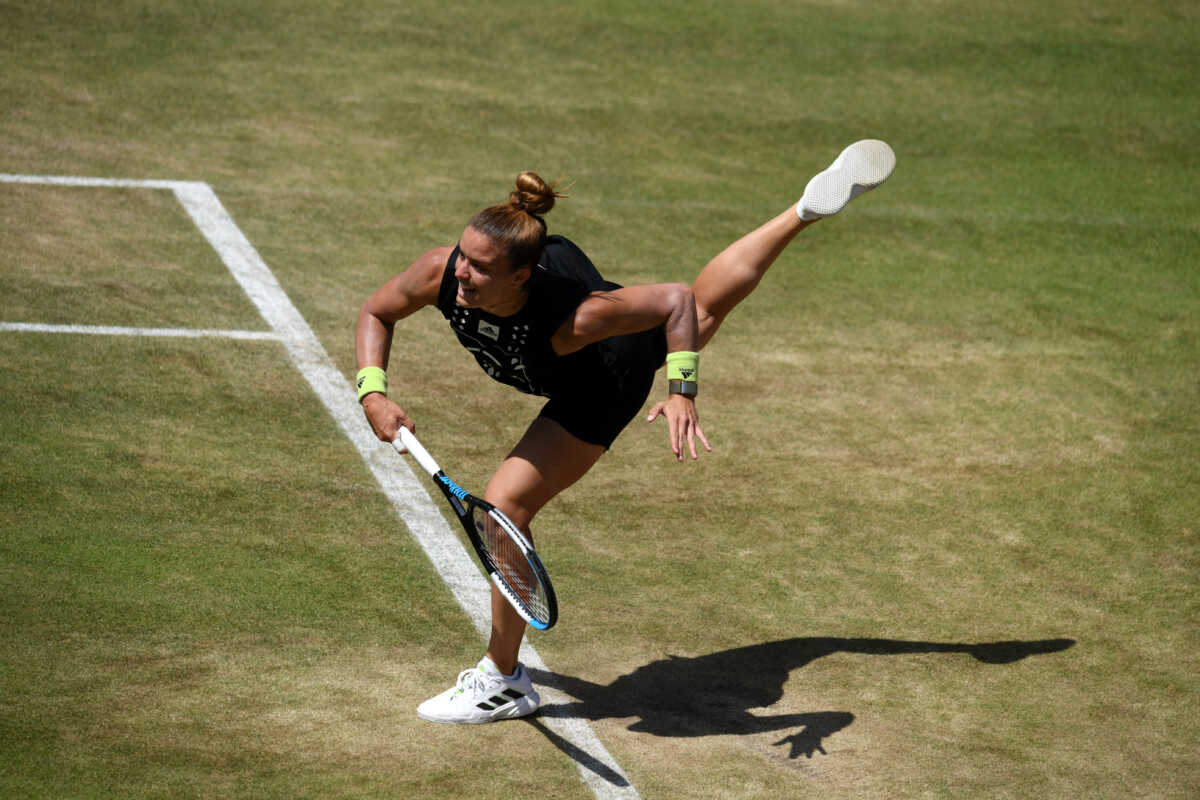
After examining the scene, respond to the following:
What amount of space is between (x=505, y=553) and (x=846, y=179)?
294cm

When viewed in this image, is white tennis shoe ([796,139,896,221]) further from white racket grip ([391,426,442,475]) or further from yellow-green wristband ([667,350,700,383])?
white racket grip ([391,426,442,475])

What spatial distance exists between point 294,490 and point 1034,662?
366 cm

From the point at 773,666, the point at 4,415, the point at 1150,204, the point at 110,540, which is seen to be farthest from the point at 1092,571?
the point at 1150,204

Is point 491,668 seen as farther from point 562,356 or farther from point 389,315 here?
point 389,315

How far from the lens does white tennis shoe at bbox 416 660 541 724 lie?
5.55m

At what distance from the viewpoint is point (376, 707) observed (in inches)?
220

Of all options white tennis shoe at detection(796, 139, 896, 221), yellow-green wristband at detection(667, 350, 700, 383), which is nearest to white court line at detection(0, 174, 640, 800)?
yellow-green wristband at detection(667, 350, 700, 383)

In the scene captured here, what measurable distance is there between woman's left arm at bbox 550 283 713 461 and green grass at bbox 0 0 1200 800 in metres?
1.24

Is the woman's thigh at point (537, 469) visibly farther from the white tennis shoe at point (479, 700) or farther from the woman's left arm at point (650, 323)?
the white tennis shoe at point (479, 700)

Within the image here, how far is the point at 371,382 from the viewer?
5668mm

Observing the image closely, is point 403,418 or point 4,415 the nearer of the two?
point 403,418

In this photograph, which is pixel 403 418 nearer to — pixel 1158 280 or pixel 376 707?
pixel 376 707

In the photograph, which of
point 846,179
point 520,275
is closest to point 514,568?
point 520,275

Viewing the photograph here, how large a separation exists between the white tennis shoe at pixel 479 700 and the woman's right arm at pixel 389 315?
0.99 m
